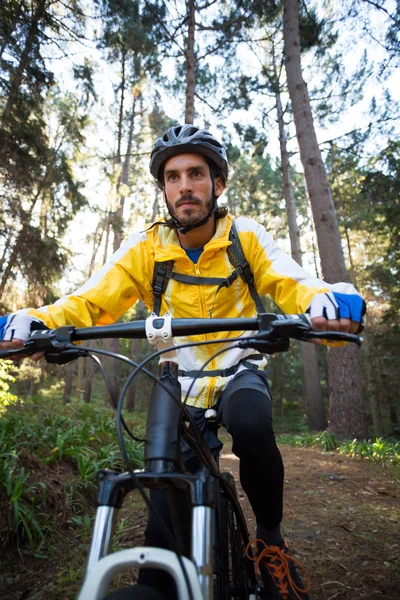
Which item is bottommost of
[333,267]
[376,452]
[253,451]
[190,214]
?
[376,452]

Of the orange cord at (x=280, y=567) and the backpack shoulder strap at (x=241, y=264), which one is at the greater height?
the backpack shoulder strap at (x=241, y=264)

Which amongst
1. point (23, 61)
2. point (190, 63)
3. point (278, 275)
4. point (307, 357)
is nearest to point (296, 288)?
point (278, 275)

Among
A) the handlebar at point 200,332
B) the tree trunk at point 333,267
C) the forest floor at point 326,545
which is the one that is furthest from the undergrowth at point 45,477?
the tree trunk at point 333,267

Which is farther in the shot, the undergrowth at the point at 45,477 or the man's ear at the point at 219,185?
the undergrowth at the point at 45,477

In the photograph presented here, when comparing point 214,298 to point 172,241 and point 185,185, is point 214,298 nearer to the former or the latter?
point 172,241

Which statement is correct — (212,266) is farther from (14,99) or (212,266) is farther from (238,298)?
(14,99)

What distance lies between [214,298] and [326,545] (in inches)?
109

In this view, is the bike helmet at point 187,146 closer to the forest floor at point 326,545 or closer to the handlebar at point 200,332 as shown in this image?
the handlebar at point 200,332

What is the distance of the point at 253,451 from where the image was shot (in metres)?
1.76

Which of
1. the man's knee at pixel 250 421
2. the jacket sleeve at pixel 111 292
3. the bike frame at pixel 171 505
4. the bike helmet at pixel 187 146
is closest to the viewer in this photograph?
the bike frame at pixel 171 505

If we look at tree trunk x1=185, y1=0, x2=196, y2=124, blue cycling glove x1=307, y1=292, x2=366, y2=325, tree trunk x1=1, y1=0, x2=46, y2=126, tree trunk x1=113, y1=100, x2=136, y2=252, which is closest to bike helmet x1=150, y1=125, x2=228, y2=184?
blue cycling glove x1=307, y1=292, x2=366, y2=325

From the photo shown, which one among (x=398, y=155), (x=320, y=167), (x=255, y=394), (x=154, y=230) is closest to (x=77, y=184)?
(x=320, y=167)

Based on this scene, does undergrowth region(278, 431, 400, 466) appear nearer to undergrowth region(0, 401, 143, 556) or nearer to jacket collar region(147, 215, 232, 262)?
undergrowth region(0, 401, 143, 556)

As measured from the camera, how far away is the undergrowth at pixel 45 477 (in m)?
3.35
